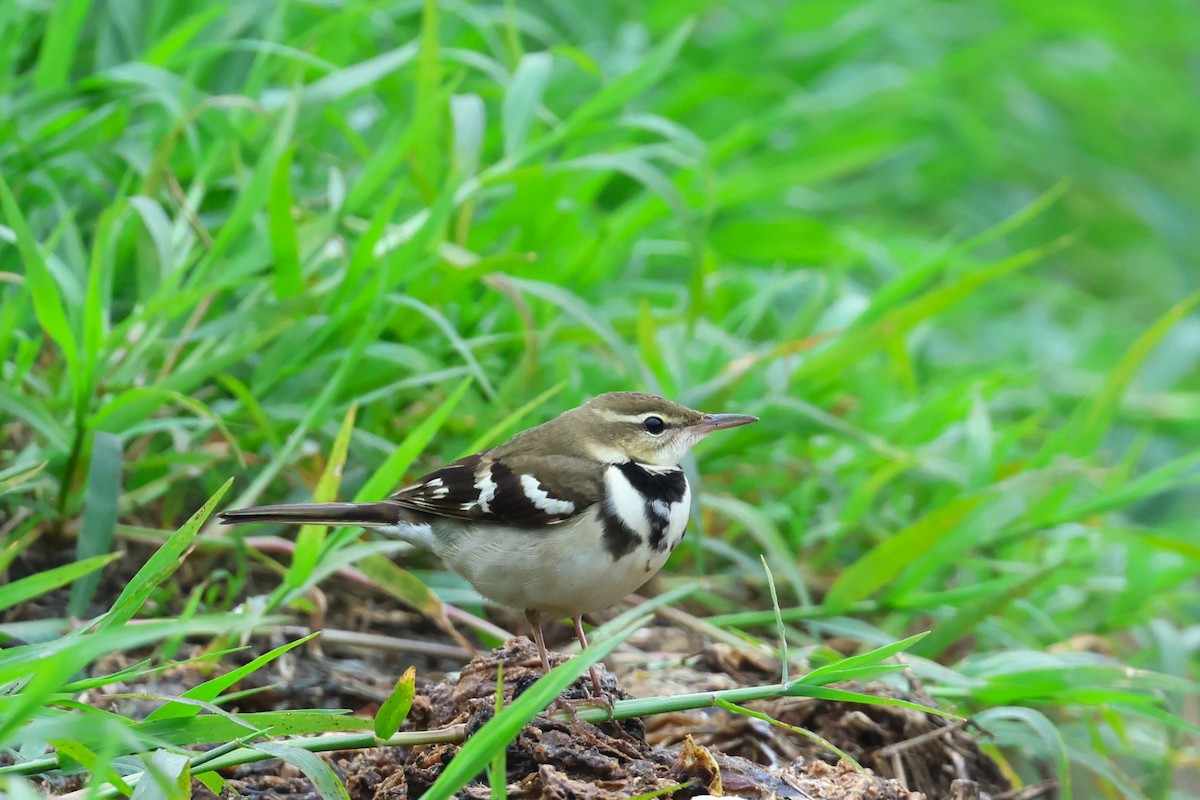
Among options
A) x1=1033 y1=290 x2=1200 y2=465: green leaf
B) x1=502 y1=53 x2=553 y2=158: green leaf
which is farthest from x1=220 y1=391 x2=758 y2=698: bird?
x1=1033 y1=290 x2=1200 y2=465: green leaf

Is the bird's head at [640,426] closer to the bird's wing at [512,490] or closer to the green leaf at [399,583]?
the bird's wing at [512,490]

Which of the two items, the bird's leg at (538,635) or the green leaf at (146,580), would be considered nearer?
the green leaf at (146,580)

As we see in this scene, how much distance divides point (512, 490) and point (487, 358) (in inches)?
50.7

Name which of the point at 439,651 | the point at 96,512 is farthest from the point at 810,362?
the point at 96,512

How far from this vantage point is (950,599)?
13.9ft

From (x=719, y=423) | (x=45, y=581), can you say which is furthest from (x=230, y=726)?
(x=719, y=423)

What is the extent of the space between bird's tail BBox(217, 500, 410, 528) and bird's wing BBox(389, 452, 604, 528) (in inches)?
1.7

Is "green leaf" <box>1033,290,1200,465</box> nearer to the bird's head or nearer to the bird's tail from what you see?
the bird's head

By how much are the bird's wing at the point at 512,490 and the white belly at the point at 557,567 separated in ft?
0.11

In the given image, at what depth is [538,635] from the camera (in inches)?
122

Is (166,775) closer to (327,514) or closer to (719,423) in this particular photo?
(327,514)

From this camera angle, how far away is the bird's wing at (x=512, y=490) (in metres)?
3.17

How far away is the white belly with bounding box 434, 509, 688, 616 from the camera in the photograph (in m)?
3.06

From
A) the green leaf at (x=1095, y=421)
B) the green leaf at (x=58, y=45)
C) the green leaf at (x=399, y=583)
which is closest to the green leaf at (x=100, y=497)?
the green leaf at (x=399, y=583)
